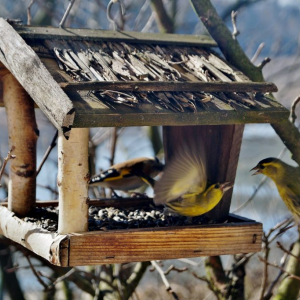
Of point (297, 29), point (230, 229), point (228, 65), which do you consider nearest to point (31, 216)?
point (230, 229)

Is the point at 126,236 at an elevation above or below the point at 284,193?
below

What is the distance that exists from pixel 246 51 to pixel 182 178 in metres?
3.47

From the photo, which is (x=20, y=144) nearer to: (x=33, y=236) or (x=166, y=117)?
(x=33, y=236)

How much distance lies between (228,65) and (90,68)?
2.87ft

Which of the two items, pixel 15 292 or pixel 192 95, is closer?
pixel 192 95

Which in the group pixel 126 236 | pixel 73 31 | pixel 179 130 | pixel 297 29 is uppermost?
pixel 297 29

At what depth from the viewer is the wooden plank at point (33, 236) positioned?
262 cm

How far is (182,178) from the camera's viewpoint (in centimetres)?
325

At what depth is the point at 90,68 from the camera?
2.86 m

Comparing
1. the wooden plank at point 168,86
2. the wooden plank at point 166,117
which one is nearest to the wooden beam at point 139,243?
the wooden plank at point 166,117

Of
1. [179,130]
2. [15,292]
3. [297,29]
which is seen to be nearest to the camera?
[179,130]

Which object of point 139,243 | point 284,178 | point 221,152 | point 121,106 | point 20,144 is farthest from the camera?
point 284,178

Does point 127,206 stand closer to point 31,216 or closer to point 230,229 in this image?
point 31,216

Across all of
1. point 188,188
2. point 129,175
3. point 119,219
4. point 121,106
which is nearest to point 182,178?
point 188,188
